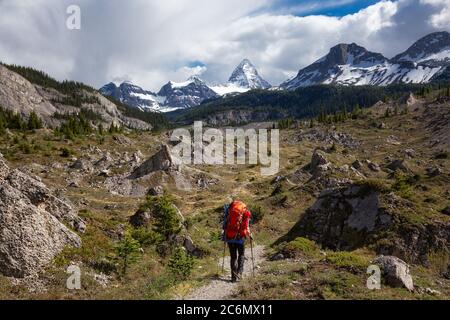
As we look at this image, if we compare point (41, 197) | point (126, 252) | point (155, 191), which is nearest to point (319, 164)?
point (155, 191)

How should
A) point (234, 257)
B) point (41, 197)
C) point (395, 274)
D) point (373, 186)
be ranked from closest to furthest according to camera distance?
1. point (395, 274)
2. point (234, 257)
3. point (41, 197)
4. point (373, 186)

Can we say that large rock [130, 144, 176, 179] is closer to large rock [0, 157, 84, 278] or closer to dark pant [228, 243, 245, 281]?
large rock [0, 157, 84, 278]

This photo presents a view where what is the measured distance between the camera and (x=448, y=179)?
5359cm

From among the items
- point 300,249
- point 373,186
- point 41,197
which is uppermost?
point 373,186

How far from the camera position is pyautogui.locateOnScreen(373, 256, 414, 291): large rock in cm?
1538

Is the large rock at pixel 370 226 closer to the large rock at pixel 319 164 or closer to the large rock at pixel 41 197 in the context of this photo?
the large rock at pixel 41 197

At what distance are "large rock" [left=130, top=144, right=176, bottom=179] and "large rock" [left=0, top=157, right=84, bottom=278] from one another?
4899cm

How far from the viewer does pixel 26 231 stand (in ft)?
57.1

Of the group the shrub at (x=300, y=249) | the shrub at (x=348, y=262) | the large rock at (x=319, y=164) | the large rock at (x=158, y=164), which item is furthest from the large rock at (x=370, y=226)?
the large rock at (x=158, y=164)

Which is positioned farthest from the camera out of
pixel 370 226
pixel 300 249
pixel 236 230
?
pixel 370 226

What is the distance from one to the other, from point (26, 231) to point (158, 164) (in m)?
53.1

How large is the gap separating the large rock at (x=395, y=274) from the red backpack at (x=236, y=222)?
18.5 ft

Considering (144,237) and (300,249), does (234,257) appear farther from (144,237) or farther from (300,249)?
(144,237)
